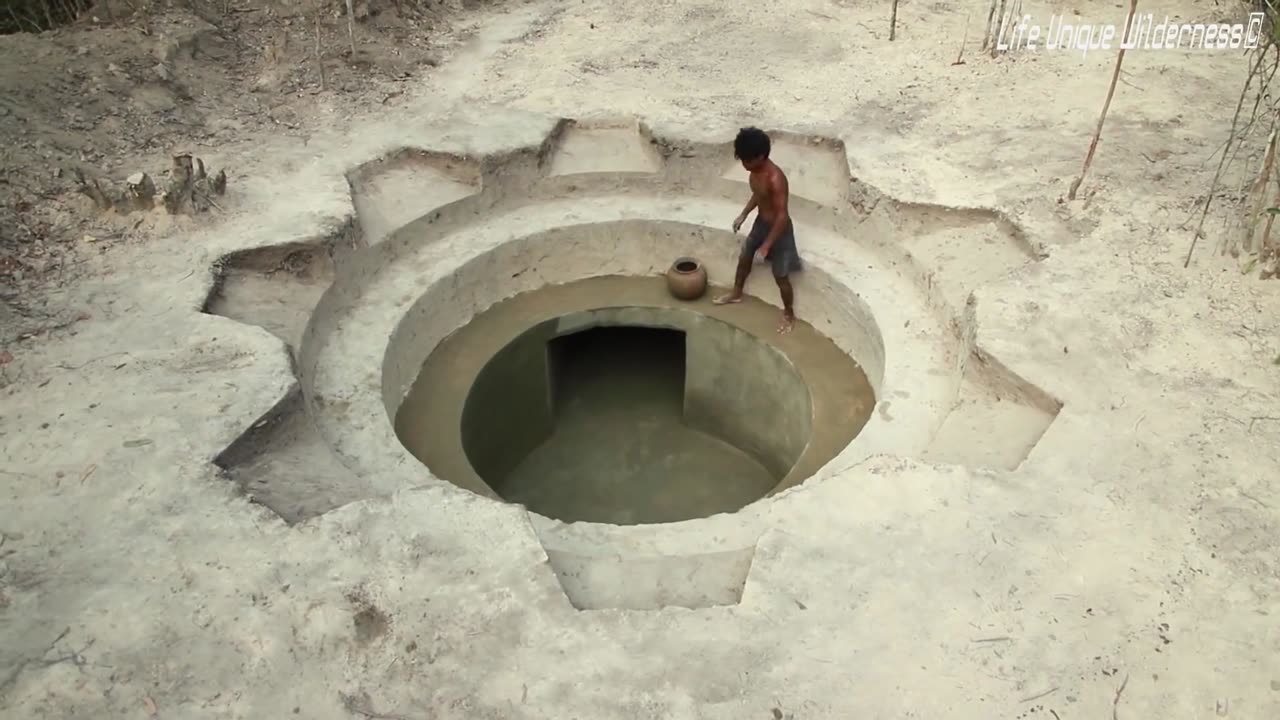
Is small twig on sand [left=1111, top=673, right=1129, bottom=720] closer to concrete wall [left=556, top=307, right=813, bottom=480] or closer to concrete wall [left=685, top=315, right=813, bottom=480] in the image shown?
concrete wall [left=685, top=315, right=813, bottom=480]

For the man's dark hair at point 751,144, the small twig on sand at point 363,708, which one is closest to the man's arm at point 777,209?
the man's dark hair at point 751,144

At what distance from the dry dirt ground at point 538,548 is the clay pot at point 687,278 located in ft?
4.81

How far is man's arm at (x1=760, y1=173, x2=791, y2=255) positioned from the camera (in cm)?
573

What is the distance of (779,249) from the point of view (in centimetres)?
616

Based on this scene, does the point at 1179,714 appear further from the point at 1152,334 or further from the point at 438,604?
the point at 438,604

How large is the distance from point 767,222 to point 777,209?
0.79 feet

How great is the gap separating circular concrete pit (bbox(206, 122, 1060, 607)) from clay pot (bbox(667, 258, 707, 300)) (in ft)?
0.44

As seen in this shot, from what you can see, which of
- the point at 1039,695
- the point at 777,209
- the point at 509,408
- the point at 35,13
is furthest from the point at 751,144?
the point at 35,13

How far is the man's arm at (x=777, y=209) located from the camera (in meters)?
5.73

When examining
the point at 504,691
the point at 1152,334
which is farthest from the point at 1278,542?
the point at 504,691

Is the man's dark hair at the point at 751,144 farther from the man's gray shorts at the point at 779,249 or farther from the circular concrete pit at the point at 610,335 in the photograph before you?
the circular concrete pit at the point at 610,335

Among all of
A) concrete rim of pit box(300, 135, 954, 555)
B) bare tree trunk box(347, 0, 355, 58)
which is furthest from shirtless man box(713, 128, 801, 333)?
bare tree trunk box(347, 0, 355, 58)

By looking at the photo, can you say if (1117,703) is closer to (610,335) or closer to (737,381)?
(737,381)

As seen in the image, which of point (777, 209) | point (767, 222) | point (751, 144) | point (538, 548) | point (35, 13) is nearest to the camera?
point (538, 548)
